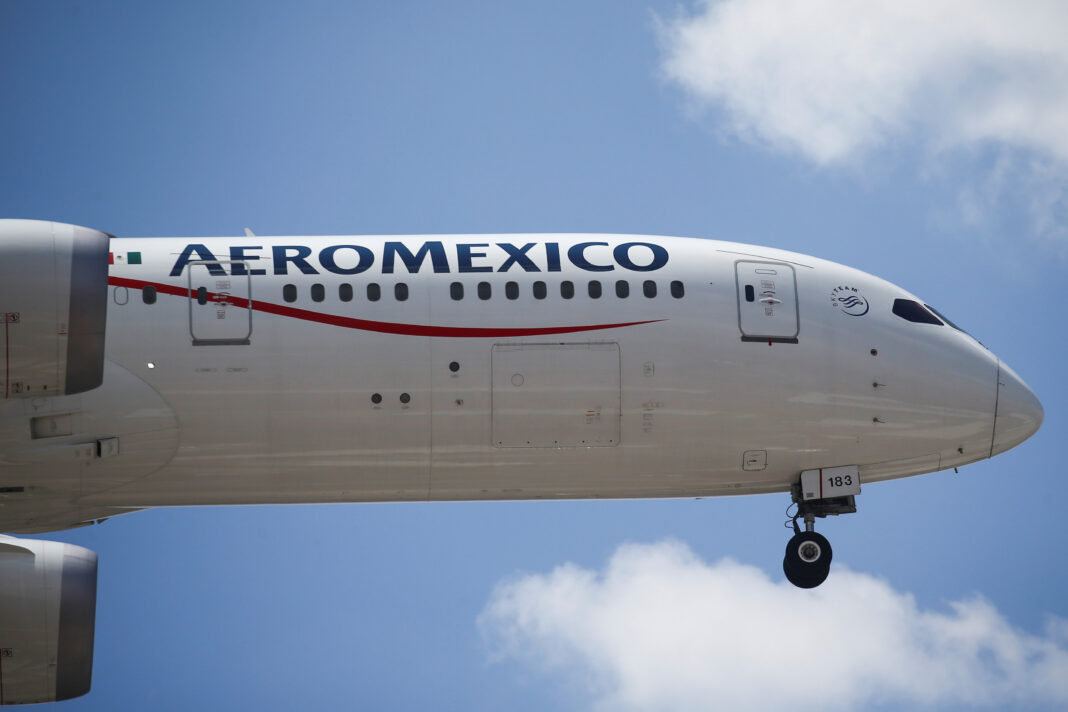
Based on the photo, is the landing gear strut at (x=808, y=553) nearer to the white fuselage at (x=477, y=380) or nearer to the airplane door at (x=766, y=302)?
the white fuselage at (x=477, y=380)

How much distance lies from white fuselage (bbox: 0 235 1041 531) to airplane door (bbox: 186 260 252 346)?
0.03m

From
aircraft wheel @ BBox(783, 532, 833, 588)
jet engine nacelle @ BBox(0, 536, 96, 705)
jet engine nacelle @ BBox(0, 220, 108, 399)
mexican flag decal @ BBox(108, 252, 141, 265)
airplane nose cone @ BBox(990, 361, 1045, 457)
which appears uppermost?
mexican flag decal @ BBox(108, 252, 141, 265)

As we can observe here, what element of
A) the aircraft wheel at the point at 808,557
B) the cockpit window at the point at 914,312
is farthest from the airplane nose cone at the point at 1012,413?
the aircraft wheel at the point at 808,557

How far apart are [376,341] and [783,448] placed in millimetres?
6159

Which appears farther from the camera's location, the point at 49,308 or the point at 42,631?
the point at 42,631

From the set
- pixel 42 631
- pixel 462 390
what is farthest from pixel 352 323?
pixel 42 631

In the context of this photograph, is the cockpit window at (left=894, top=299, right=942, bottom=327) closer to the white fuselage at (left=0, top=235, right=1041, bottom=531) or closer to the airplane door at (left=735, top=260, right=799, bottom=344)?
the white fuselage at (left=0, top=235, right=1041, bottom=531)

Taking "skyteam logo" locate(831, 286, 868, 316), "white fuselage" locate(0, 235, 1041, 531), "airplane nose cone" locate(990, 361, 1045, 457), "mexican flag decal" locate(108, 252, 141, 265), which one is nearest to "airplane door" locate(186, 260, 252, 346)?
"white fuselage" locate(0, 235, 1041, 531)

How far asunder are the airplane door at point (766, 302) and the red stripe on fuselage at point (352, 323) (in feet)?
9.34

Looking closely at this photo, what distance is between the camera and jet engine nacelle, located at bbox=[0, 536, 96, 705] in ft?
68.6

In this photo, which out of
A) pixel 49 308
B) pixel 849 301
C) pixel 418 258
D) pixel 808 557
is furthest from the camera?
pixel 808 557

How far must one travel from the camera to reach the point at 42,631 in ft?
68.7

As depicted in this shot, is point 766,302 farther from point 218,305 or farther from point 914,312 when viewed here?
point 218,305

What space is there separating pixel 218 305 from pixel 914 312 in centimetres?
1035
